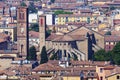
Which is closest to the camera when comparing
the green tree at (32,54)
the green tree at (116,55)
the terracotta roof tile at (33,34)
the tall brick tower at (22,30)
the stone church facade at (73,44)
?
the green tree at (116,55)

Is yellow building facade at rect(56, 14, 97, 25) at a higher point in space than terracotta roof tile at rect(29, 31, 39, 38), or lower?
lower

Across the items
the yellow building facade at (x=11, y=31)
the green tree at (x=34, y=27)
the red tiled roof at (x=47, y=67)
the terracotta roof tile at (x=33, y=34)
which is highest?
the red tiled roof at (x=47, y=67)

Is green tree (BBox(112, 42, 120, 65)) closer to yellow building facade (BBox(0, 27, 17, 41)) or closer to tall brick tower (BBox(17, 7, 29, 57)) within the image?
tall brick tower (BBox(17, 7, 29, 57))

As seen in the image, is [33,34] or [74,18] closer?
[33,34]

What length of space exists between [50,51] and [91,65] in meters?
8.59

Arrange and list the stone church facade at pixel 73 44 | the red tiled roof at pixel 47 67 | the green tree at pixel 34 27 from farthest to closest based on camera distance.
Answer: the green tree at pixel 34 27
the stone church facade at pixel 73 44
the red tiled roof at pixel 47 67

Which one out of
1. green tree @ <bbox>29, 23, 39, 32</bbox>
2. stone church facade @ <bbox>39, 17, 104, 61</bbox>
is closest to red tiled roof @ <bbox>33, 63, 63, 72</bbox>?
stone church facade @ <bbox>39, 17, 104, 61</bbox>

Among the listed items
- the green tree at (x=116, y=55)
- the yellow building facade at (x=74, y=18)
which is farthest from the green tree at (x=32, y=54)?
the yellow building facade at (x=74, y=18)

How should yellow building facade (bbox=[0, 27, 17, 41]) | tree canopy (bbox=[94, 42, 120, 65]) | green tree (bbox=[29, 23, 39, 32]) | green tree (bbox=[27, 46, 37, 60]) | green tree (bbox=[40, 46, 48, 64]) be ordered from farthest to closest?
green tree (bbox=[29, 23, 39, 32])
yellow building facade (bbox=[0, 27, 17, 41])
green tree (bbox=[27, 46, 37, 60])
tree canopy (bbox=[94, 42, 120, 65])
green tree (bbox=[40, 46, 48, 64])

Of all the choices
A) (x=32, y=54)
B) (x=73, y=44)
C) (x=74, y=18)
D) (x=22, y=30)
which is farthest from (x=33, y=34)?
(x=74, y=18)

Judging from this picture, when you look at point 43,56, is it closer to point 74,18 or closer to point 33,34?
point 33,34

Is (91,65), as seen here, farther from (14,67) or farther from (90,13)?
(90,13)

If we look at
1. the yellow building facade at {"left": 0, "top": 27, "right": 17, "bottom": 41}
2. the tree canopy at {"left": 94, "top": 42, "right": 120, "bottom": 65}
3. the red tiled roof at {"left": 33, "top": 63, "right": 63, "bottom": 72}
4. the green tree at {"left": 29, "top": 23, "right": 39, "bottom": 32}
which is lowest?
the green tree at {"left": 29, "top": 23, "right": 39, "bottom": 32}

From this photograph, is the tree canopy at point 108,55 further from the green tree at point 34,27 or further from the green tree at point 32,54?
the green tree at point 34,27
